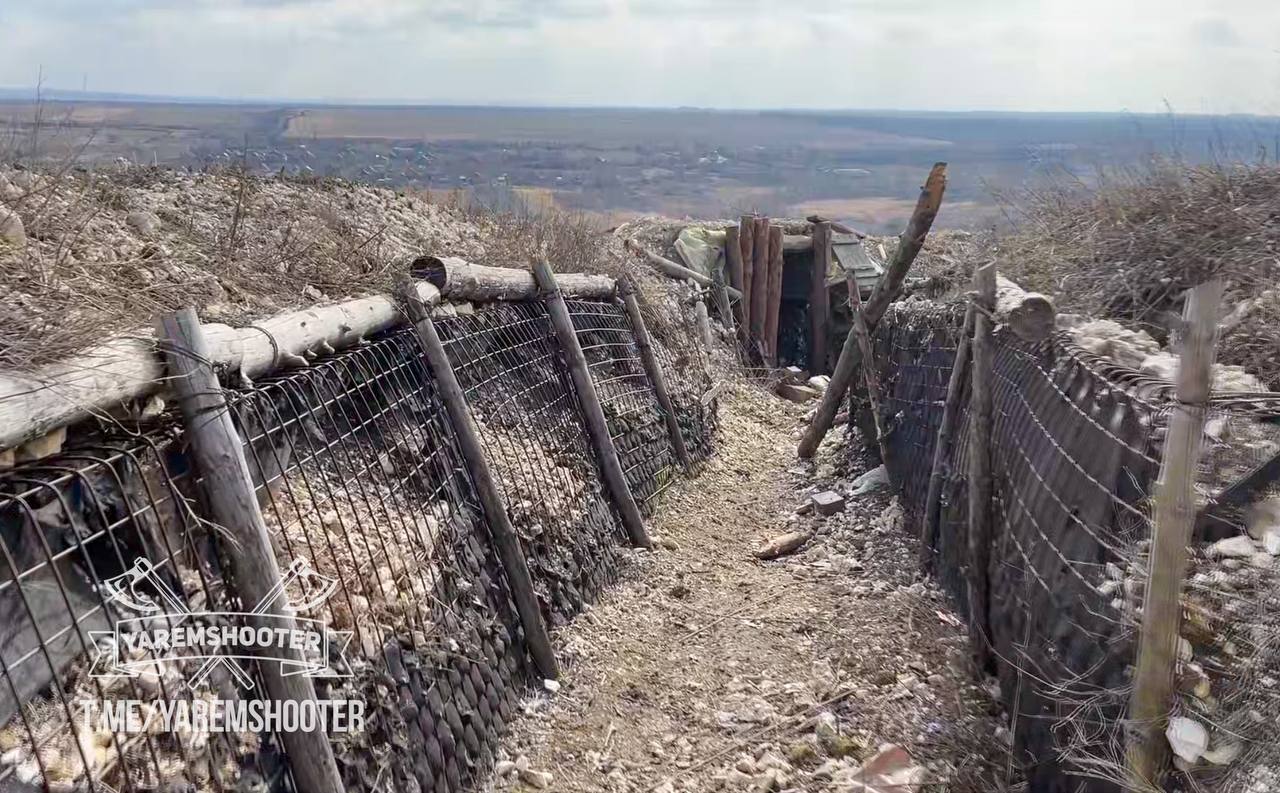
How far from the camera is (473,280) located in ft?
15.8

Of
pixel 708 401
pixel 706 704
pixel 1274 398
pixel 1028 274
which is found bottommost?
→ pixel 708 401

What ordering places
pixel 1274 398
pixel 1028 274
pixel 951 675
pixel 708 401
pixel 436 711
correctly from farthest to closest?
pixel 708 401, pixel 1028 274, pixel 951 675, pixel 436 711, pixel 1274 398

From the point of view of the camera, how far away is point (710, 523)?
6660 mm

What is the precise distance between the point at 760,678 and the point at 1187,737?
232 centimetres

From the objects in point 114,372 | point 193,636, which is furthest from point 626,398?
point 114,372

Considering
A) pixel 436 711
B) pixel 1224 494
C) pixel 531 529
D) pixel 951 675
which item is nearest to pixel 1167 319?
pixel 951 675

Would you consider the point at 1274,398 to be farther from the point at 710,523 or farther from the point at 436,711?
the point at 710,523

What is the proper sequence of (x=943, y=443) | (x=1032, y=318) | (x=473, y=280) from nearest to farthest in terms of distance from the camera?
1. (x=1032, y=318)
2. (x=473, y=280)
3. (x=943, y=443)

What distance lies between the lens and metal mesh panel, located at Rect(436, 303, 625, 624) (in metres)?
4.65

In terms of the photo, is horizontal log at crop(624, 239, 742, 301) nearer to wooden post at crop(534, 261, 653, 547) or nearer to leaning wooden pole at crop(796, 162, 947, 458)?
leaning wooden pole at crop(796, 162, 947, 458)

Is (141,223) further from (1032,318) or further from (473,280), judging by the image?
(1032,318)

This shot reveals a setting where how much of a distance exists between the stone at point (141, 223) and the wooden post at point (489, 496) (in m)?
2.59

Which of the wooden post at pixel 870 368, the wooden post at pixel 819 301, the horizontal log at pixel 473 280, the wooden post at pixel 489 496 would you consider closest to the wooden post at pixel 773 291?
the wooden post at pixel 819 301

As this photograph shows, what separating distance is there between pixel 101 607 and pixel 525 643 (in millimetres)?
2086
